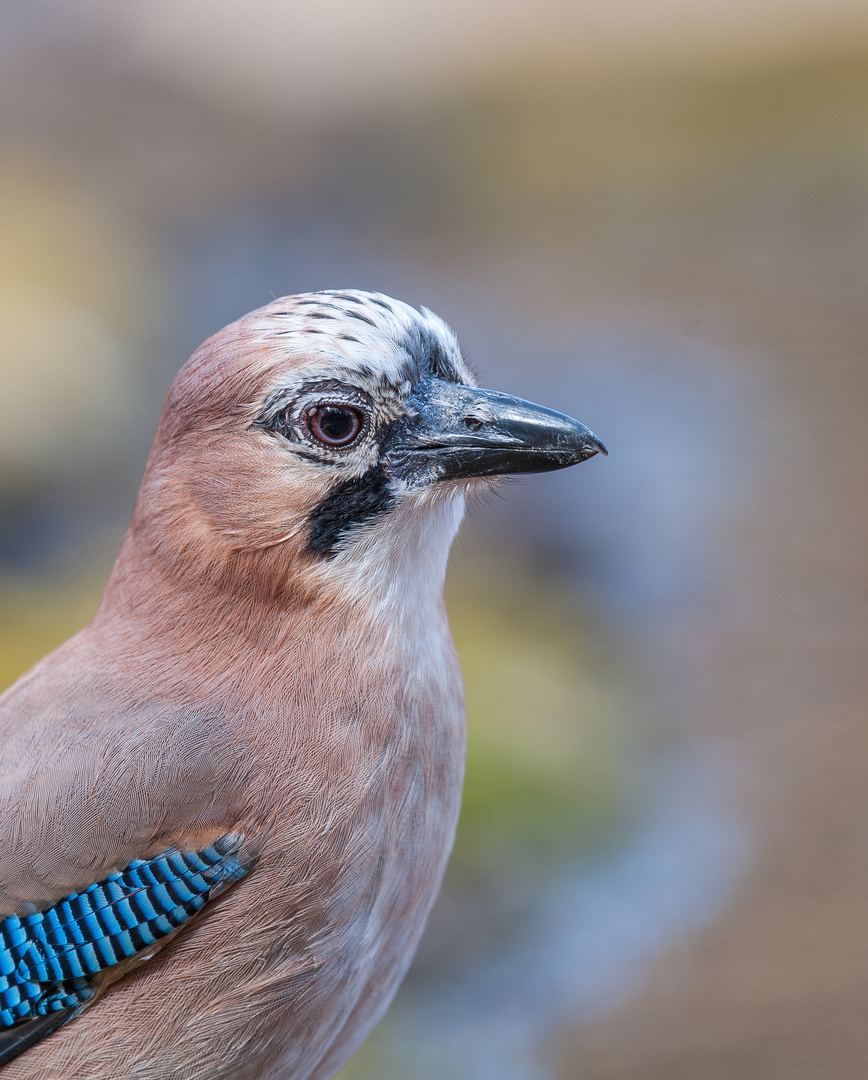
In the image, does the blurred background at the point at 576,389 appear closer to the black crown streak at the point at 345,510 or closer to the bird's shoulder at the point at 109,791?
the bird's shoulder at the point at 109,791

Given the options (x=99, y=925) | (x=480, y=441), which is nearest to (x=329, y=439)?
(x=480, y=441)

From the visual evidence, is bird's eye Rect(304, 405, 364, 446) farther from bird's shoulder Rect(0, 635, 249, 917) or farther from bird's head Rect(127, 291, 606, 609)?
bird's shoulder Rect(0, 635, 249, 917)

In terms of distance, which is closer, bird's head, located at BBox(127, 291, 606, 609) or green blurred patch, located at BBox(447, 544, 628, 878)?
bird's head, located at BBox(127, 291, 606, 609)

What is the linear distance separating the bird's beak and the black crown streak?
4 cm

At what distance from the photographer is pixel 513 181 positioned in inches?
327

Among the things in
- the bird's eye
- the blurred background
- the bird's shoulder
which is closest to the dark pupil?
the bird's eye

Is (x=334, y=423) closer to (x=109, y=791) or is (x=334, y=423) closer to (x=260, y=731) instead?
(x=260, y=731)

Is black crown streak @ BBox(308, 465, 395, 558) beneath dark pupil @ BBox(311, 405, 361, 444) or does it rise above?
beneath

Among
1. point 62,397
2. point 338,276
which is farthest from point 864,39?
point 62,397

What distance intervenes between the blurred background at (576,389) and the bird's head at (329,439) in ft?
7.05

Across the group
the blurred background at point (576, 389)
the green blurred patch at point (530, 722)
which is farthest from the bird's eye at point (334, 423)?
the green blurred patch at point (530, 722)

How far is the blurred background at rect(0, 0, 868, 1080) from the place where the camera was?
3797 millimetres

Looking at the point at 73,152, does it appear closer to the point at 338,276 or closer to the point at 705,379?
the point at 338,276

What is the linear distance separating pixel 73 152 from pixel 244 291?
6.90ft
